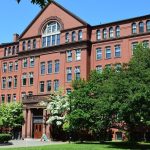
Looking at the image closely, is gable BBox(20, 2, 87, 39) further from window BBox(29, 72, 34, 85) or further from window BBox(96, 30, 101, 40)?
window BBox(29, 72, 34, 85)

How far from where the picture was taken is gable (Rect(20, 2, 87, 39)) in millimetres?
56631

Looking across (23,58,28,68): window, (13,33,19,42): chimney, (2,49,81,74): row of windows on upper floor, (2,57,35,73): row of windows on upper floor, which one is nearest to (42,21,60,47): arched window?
(2,49,81,74): row of windows on upper floor

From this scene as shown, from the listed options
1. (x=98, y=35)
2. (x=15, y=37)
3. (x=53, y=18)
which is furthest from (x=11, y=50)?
(x=98, y=35)

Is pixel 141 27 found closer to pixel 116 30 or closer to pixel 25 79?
pixel 116 30

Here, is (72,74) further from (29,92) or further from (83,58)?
(29,92)

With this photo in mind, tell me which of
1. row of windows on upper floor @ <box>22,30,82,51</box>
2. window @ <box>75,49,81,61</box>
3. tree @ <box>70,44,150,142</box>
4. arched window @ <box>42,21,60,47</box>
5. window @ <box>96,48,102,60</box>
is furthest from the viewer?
arched window @ <box>42,21,60,47</box>

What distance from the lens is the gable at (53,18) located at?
56631mm

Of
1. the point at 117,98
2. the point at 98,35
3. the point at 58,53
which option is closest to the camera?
the point at 117,98

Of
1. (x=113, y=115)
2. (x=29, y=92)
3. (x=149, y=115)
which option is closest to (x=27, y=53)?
(x=29, y=92)

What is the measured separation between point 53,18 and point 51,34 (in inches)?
110

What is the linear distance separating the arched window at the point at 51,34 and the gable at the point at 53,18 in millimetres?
977

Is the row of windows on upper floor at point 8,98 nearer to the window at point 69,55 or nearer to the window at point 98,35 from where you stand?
the window at point 69,55

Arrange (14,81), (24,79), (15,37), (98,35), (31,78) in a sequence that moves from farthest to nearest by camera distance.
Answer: (15,37) → (14,81) → (24,79) → (31,78) → (98,35)

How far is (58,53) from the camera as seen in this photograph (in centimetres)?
5772
